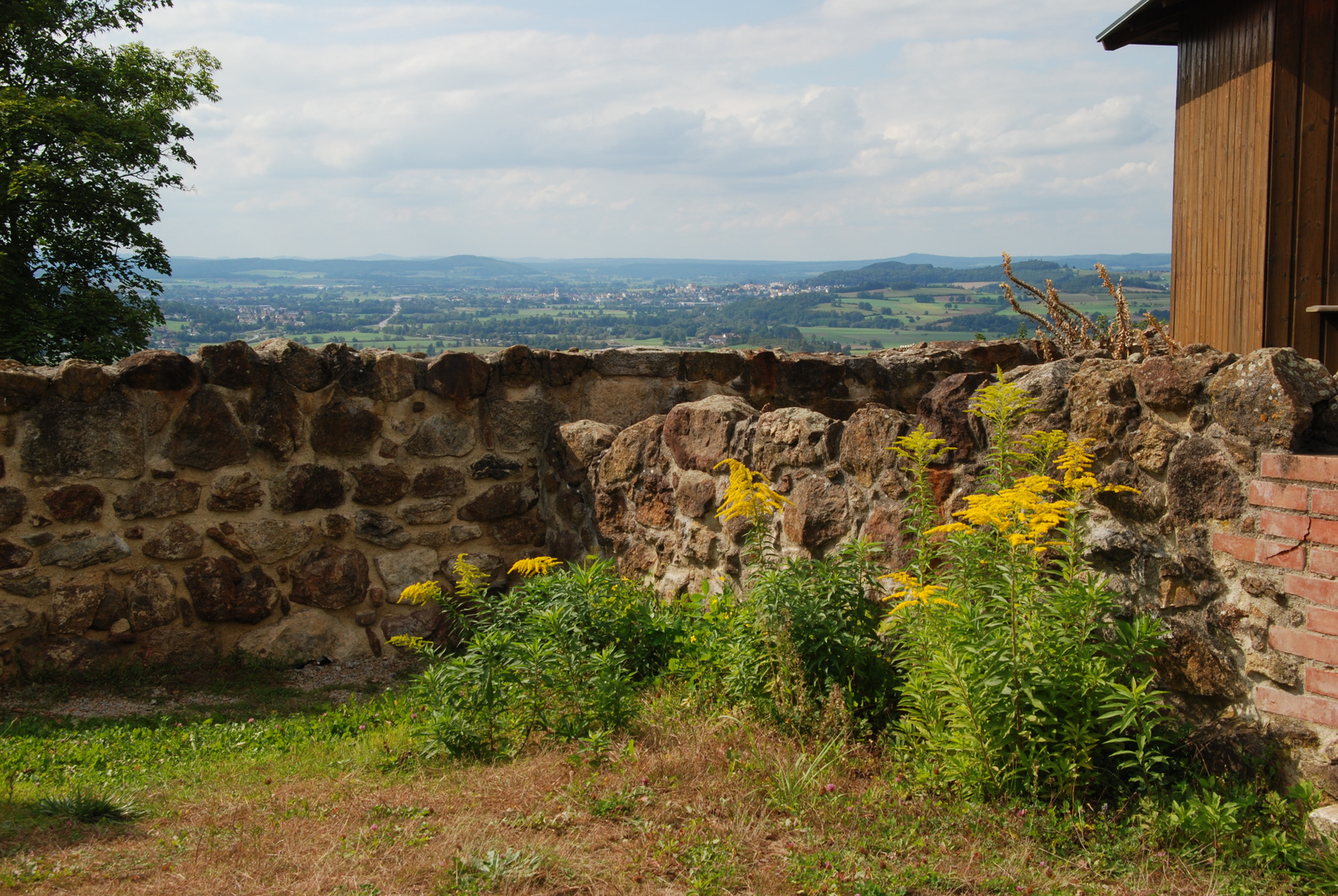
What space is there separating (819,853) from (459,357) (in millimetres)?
3634

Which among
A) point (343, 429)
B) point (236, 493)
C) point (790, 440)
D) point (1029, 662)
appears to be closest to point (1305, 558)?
point (1029, 662)

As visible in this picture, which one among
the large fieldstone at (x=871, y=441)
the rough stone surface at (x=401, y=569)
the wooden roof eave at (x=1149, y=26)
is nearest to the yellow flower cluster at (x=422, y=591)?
the rough stone surface at (x=401, y=569)

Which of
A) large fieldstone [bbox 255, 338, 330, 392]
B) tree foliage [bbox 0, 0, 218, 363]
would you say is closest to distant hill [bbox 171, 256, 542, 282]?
tree foliage [bbox 0, 0, 218, 363]

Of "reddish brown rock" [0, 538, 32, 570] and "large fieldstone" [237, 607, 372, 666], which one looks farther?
"large fieldstone" [237, 607, 372, 666]

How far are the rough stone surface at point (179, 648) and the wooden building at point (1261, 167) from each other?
6.78 meters

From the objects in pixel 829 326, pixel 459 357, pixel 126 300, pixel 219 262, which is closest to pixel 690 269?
pixel 219 262

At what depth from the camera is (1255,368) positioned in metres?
2.81

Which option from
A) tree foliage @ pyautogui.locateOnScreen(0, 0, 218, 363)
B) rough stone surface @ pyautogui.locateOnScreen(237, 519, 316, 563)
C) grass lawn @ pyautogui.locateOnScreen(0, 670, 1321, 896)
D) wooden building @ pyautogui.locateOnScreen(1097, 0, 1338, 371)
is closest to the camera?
grass lawn @ pyautogui.locateOnScreen(0, 670, 1321, 896)

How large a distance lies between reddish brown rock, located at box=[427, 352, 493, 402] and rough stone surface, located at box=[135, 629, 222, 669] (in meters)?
1.77

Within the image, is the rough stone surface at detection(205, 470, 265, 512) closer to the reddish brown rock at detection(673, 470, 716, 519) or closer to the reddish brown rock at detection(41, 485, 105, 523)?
the reddish brown rock at detection(41, 485, 105, 523)

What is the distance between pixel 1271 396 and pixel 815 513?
173 cm

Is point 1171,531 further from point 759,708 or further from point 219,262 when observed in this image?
point 219,262

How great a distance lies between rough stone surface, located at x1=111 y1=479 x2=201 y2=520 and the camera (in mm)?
4738

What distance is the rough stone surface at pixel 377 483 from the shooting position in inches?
206
